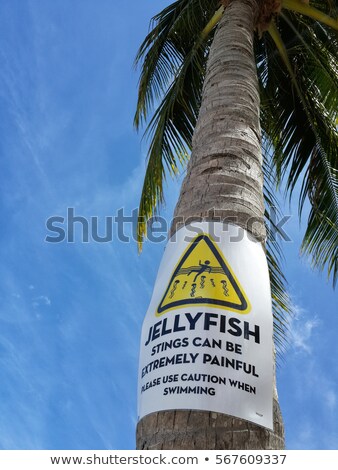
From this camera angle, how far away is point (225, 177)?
272 centimetres

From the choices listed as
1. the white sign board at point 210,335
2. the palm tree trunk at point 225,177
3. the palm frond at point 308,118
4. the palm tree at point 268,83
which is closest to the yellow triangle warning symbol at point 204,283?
the white sign board at point 210,335

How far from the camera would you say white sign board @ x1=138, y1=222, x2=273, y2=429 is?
183 cm

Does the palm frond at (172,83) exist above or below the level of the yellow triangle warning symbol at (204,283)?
above

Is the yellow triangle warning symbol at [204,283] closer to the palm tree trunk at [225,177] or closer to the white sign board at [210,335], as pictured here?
the white sign board at [210,335]

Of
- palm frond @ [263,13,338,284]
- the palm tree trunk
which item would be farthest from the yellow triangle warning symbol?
palm frond @ [263,13,338,284]

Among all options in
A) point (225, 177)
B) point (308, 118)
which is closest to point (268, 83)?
point (308, 118)

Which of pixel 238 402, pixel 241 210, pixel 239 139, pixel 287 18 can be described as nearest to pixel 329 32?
pixel 287 18

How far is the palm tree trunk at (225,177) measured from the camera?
1.77 metres

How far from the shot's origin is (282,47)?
643 centimetres

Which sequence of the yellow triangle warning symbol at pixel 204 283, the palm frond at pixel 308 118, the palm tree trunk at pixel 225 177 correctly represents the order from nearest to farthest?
the palm tree trunk at pixel 225 177 → the yellow triangle warning symbol at pixel 204 283 → the palm frond at pixel 308 118

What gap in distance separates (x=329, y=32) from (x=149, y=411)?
21.5 feet

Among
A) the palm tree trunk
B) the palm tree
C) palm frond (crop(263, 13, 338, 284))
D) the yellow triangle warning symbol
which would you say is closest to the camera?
the palm tree trunk

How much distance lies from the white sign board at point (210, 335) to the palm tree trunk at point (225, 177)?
0.06 meters

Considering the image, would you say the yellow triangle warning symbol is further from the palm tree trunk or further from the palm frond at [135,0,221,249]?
the palm frond at [135,0,221,249]
